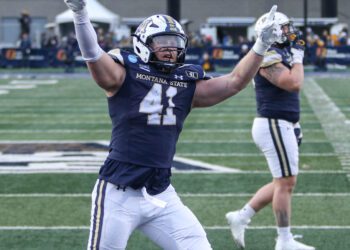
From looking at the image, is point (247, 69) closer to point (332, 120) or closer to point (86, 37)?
point (86, 37)

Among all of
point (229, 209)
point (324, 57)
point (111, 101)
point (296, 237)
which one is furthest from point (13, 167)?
point (324, 57)

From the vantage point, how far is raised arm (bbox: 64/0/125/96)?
175 inches

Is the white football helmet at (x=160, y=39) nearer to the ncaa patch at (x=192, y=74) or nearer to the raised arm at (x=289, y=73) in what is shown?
the ncaa patch at (x=192, y=74)

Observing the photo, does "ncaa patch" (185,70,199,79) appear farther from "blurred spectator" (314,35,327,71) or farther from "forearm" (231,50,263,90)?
"blurred spectator" (314,35,327,71)

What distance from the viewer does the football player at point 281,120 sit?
21.8 ft

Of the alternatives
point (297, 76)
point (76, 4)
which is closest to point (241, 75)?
point (76, 4)

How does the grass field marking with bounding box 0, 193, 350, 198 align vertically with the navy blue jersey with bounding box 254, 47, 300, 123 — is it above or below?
below

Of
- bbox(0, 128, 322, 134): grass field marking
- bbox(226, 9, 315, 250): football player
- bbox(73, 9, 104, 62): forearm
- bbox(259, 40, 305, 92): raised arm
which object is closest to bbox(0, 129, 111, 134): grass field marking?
bbox(0, 128, 322, 134): grass field marking

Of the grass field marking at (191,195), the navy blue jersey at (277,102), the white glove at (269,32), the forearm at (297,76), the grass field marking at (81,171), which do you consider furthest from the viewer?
the grass field marking at (81,171)

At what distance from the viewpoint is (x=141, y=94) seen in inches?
188

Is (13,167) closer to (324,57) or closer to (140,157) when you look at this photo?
(140,157)

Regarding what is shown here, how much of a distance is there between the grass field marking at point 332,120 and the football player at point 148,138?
19.7 ft

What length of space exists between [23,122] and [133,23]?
21.7 metres

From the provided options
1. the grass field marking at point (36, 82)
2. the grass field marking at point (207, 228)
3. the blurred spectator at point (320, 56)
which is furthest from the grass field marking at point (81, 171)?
the blurred spectator at point (320, 56)
